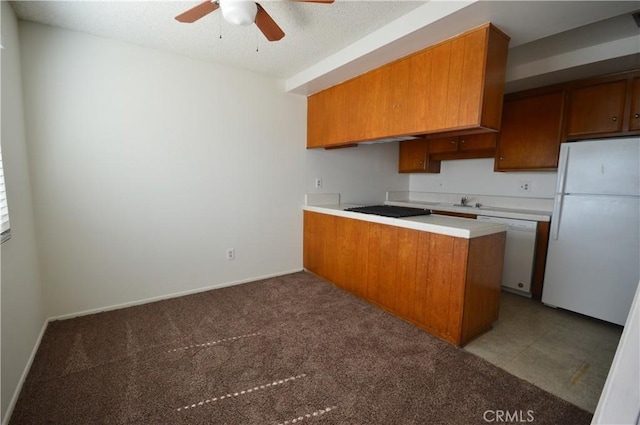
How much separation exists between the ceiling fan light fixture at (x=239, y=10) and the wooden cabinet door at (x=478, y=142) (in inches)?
115

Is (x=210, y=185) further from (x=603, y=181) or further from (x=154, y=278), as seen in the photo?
(x=603, y=181)

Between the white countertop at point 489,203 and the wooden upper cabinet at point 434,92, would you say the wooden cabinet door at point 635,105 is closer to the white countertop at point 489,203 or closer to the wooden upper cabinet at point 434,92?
the white countertop at point 489,203

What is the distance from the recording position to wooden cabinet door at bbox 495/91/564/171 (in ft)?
9.45

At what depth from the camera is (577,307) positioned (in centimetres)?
253

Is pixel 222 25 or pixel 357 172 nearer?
pixel 222 25

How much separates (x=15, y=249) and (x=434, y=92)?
2.94 metres

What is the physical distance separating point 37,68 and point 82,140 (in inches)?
22.1

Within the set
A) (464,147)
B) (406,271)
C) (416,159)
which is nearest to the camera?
(406,271)

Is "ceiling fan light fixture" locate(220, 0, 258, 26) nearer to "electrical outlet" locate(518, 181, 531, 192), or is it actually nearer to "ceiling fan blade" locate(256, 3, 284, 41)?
"ceiling fan blade" locate(256, 3, 284, 41)

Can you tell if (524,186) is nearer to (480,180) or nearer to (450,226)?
(480,180)

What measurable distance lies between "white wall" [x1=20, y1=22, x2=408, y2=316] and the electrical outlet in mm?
2614

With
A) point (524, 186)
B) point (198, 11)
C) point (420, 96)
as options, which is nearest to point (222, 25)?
point (198, 11)

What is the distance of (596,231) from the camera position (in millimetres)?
2412

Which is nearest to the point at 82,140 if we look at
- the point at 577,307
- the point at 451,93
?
the point at 451,93
